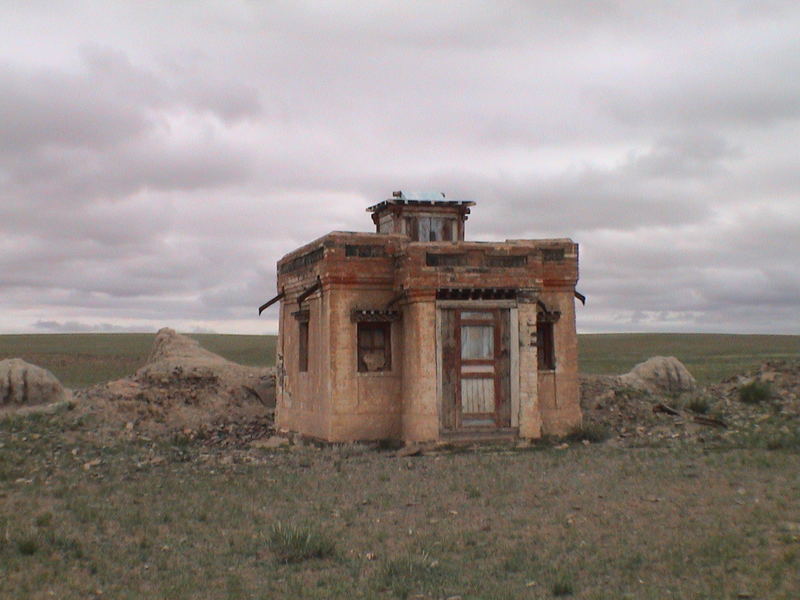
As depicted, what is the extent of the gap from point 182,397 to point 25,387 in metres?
4.61

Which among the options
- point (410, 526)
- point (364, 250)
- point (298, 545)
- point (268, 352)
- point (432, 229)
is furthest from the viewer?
point (268, 352)

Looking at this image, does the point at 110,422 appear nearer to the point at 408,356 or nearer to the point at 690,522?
the point at 408,356

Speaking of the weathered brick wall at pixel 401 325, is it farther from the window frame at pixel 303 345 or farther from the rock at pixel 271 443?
the window frame at pixel 303 345

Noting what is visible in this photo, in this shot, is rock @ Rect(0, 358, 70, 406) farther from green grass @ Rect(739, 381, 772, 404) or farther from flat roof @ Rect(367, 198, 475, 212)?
green grass @ Rect(739, 381, 772, 404)

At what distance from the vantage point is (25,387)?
24.7m

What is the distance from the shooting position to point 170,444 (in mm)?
19734

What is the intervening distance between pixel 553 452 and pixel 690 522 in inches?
249

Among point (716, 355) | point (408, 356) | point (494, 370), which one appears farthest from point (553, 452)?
point (716, 355)

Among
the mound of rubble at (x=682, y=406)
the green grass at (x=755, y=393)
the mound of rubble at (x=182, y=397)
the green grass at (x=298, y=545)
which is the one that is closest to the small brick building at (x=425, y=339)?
the mound of rubble at (x=682, y=406)

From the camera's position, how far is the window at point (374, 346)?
734 inches

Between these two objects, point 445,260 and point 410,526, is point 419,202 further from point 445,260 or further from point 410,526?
point 410,526

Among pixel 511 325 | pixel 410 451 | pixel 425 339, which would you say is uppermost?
pixel 511 325

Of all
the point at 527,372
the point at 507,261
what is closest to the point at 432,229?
the point at 507,261

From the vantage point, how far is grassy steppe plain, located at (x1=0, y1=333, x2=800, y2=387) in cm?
5249
